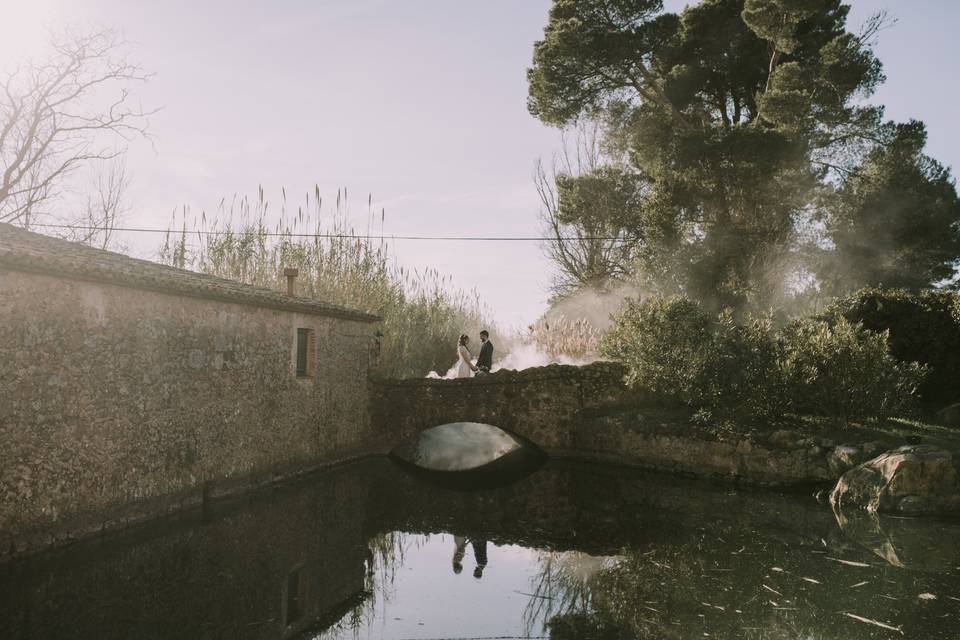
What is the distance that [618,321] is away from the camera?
1509 cm

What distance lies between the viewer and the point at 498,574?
7.44 meters

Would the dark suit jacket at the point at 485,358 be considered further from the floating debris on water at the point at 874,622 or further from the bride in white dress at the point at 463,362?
the floating debris on water at the point at 874,622

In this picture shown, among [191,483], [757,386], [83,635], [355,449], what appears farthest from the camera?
[355,449]

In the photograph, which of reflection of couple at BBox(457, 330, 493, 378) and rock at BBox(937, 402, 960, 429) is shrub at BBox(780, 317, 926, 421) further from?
reflection of couple at BBox(457, 330, 493, 378)

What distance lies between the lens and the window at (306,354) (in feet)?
42.9

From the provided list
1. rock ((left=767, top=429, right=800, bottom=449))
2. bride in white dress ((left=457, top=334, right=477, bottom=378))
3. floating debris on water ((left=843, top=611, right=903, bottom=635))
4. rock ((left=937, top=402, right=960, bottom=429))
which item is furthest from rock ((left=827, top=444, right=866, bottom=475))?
bride in white dress ((left=457, top=334, right=477, bottom=378))

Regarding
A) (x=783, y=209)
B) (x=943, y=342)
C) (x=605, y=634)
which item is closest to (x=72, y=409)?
(x=605, y=634)

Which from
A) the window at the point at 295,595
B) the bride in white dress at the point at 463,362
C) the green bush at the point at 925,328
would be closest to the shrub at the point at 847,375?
the green bush at the point at 925,328

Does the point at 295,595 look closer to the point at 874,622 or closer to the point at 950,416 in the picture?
the point at 874,622

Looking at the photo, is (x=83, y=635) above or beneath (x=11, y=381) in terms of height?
beneath

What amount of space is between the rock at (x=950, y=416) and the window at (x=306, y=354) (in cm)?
1288

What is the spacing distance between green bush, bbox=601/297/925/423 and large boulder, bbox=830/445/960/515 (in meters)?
2.10

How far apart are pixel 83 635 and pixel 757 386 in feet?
37.5

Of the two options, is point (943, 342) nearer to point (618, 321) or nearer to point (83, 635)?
point (618, 321)
